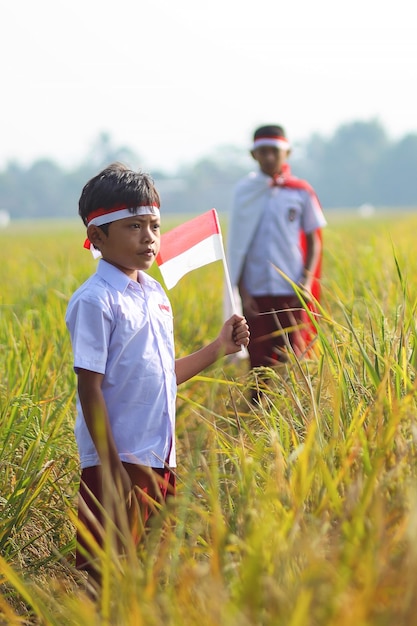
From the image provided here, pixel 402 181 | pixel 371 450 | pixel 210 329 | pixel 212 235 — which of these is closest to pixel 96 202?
pixel 212 235

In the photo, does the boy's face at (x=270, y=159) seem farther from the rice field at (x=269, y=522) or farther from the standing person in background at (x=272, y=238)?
the rice field at (x=269, y=522)

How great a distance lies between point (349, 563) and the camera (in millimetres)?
1557

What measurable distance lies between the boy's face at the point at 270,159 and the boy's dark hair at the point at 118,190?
245cm

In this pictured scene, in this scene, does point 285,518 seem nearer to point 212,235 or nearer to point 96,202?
point 96,202

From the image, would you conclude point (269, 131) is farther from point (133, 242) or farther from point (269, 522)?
point (269, 522)

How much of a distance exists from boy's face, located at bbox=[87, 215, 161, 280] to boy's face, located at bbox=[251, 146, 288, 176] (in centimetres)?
253

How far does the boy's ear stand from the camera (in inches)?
100

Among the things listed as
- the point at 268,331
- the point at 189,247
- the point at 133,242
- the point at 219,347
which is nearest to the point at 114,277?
the point at 133,242

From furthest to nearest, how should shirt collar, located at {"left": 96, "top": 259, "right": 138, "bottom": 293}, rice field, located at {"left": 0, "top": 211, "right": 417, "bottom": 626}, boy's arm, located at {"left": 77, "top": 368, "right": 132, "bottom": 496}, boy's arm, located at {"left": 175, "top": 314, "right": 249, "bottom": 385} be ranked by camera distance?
boy's arm, located at {"left": 175, "top": 314, "right": 249, "bottom": 385} → shirt collar, located at {"left": 96, "top": 259, "right": 138, "bottom": 293} → boy's arm, located at {"left": 77, "top": 368, "right": 132, "bottom": 496} → rice field, located at {"left": 0, "top": 211, "right": 417, "bottom": 626}

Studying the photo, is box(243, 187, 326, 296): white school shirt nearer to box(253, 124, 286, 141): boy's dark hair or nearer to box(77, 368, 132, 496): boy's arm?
box(253, 124, 286, 141): boy's dark hair

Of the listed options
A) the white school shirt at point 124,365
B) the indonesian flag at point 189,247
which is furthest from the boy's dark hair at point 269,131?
the white school shirt at point 124,365

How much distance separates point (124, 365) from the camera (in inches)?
96.3

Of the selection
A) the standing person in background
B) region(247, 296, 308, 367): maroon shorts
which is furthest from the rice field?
the standing person in background

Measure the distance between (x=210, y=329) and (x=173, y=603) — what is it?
4358 millimetres
